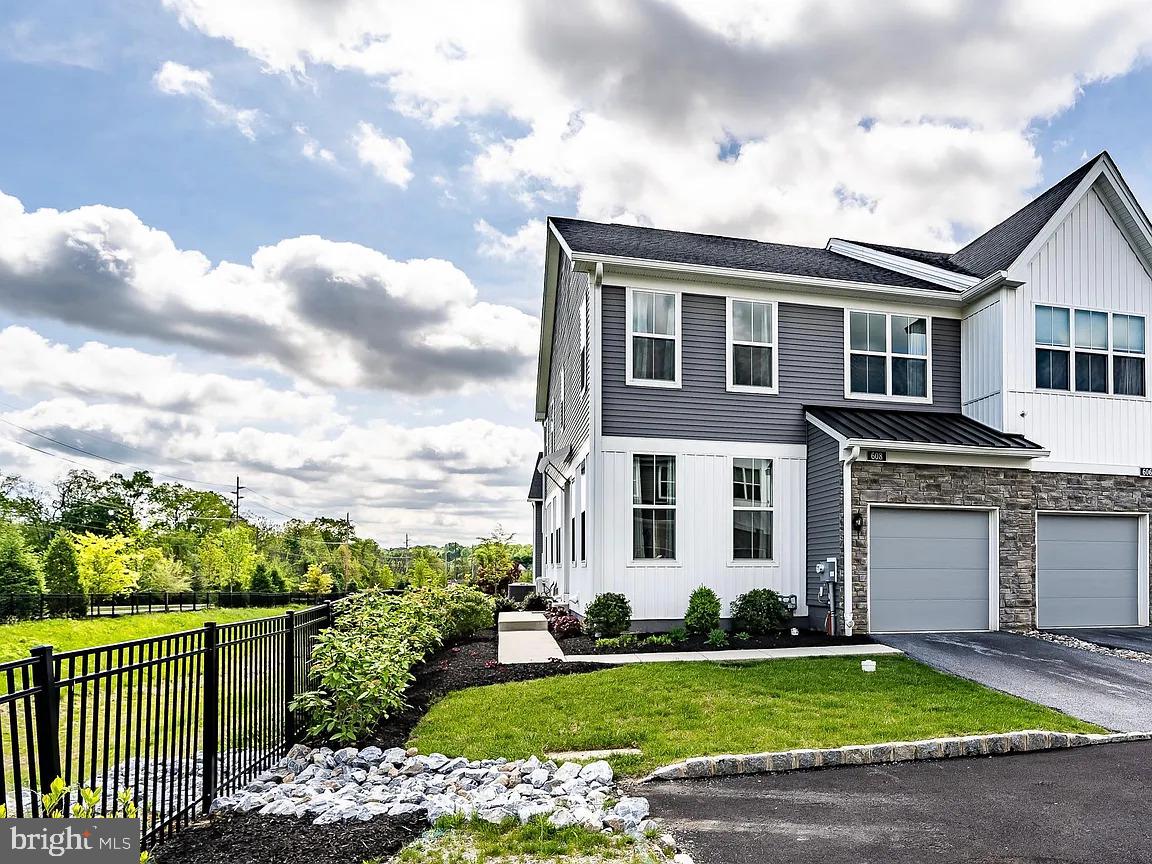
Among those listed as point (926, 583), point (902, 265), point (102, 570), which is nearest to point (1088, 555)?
point (926, 583)

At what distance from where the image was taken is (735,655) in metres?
11.4

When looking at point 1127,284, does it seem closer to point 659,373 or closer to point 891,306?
point 891,306

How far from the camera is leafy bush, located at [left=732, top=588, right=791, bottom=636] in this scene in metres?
13.1

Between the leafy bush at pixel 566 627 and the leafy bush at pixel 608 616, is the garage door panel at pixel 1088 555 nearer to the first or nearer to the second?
the leafy bush at pixel 608 616

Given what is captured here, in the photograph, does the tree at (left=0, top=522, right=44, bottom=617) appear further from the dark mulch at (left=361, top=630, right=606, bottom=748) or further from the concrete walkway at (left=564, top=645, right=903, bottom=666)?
the concrete walkway at (left=564, top=645, right=903, bottom=666)

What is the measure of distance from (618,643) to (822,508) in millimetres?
4372

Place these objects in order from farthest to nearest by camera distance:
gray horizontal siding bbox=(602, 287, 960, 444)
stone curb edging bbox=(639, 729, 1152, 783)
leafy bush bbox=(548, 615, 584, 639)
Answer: leafy bush bbox=(548, 615, 584, 639), gray horizontal siding bbox=(602, 287, 960, 444), stone curb edging bbox=(639, 729, 1152, 783)

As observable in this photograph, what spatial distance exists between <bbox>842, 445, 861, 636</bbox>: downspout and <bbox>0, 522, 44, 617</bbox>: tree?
2232cm

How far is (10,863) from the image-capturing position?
3.16 meters

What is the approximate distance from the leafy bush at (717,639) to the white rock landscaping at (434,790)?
21.2ft

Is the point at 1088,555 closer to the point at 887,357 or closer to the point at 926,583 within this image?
the point at 926,583

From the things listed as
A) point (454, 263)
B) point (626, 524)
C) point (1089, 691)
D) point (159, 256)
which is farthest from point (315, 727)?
point (159, 256)

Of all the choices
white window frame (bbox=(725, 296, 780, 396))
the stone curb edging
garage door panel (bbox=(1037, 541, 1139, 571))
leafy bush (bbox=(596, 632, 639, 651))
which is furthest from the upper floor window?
the stone curb edging

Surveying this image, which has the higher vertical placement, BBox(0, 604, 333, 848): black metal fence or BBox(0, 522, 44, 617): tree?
BBox(0, 604, 333, 848): black metal fence
